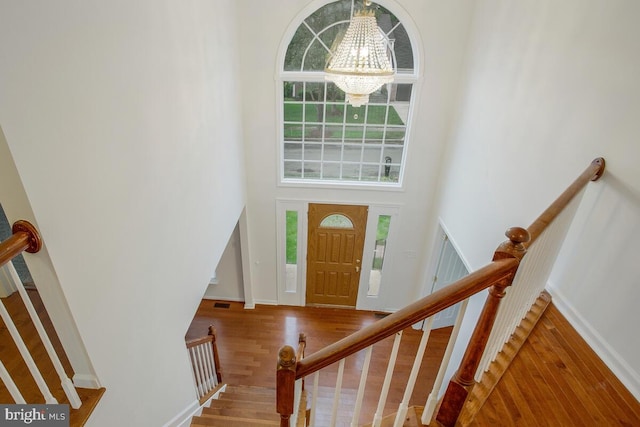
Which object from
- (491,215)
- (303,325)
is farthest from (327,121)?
(303,325)

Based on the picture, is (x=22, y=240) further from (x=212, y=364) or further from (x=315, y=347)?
(x=315, y=347)

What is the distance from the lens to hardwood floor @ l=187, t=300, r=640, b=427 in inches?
61.6

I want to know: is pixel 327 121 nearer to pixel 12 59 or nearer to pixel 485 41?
pixel 485 41

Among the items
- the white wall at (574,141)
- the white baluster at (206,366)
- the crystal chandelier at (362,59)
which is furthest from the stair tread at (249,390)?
the crystal chandelier at (362,59)

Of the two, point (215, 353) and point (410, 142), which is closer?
point (215, 353)

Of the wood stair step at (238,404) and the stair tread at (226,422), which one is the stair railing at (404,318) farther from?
the wood stair step at (238,404)

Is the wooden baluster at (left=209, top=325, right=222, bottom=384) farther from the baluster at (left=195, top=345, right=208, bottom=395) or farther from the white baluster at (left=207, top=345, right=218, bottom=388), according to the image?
the baluster at (left=195, top=345, right=208, bottom=395)

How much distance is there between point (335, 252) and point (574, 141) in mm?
3728

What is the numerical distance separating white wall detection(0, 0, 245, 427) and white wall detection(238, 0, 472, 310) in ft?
3.04

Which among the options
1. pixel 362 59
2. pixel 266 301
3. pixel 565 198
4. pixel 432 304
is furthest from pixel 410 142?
pixel 432 304

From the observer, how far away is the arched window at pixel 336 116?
13.6 ft

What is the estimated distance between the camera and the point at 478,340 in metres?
1.38

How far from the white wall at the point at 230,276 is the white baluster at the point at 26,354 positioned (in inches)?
152

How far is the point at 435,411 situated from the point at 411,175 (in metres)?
3.51
